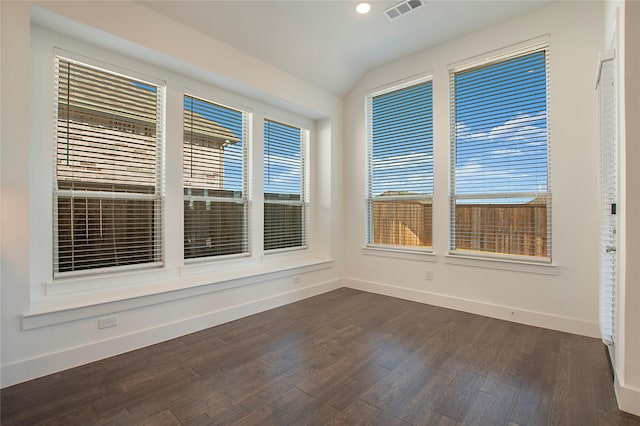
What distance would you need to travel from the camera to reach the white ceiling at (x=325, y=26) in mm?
3013

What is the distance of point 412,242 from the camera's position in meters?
4.24

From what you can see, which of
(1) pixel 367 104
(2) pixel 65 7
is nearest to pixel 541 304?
(1) pixel 367 104

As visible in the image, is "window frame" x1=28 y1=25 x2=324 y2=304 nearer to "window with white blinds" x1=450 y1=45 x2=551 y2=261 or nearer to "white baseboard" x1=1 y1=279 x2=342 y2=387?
"white baseboard" x1=1 y1=279 x2=342 y2=387

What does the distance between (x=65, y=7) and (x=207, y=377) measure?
293cm

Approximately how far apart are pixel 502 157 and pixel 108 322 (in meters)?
4.17

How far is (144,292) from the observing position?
2.76 meters

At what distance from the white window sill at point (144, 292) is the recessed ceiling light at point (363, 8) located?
3050 mm

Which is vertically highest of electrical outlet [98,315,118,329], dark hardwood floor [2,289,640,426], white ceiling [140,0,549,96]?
white ceiling [140,0,549,96]

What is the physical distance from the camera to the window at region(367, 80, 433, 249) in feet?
13.4

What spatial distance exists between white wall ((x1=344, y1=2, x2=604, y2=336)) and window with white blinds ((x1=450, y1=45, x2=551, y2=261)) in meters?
0.11

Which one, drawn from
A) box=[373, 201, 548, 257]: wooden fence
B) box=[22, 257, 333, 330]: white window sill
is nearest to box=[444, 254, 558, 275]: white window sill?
box=[373, 201, 548, 257]: wooden fence
